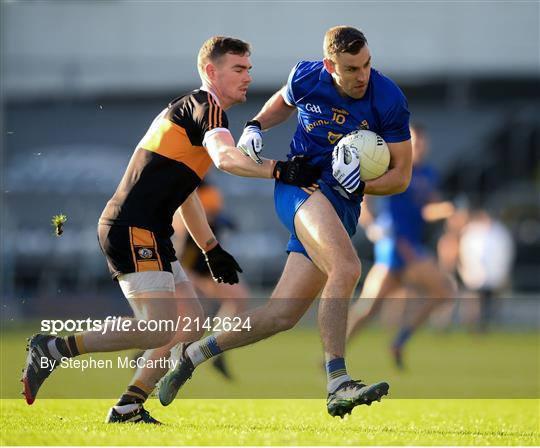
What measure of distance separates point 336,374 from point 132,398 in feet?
4.42

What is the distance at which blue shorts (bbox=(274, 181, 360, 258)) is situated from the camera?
7.39 metres

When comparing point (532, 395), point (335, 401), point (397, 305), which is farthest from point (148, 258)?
point (397, 305)

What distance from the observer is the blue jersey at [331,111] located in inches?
289

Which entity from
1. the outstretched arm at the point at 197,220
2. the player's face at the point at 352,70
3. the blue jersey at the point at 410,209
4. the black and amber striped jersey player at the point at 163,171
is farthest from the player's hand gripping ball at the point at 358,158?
the blue jersey at the point at 410,209

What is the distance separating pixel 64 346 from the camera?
7133mm

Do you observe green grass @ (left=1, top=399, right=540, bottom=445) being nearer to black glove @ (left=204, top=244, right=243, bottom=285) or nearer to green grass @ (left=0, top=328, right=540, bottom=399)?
green grass @ (left=0, top=328, right=540, bottom=399)

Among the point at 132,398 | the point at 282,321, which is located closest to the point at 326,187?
the point at 282,321

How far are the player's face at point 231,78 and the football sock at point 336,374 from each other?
1777mm

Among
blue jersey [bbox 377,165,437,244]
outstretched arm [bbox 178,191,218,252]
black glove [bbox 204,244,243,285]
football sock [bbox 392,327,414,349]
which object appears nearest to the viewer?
outstretched arm [bbox 178,191,218,252]

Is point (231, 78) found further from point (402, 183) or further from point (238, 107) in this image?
point (238, 107)

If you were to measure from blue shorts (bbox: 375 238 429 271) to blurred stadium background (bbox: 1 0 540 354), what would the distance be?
946 cm

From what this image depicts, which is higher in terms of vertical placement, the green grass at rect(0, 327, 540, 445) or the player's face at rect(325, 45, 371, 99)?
the player's face at rect(325, 45, 371, 99)

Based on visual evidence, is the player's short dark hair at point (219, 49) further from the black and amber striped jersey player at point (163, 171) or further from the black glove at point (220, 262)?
the black glove at point (220, 262)

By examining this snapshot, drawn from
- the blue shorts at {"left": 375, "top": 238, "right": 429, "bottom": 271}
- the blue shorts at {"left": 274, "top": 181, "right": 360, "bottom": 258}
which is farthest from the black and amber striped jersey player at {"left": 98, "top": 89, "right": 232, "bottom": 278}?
the blue shorts at {"left": 375, "top": 238, "right": 429, "bottom": 271}
